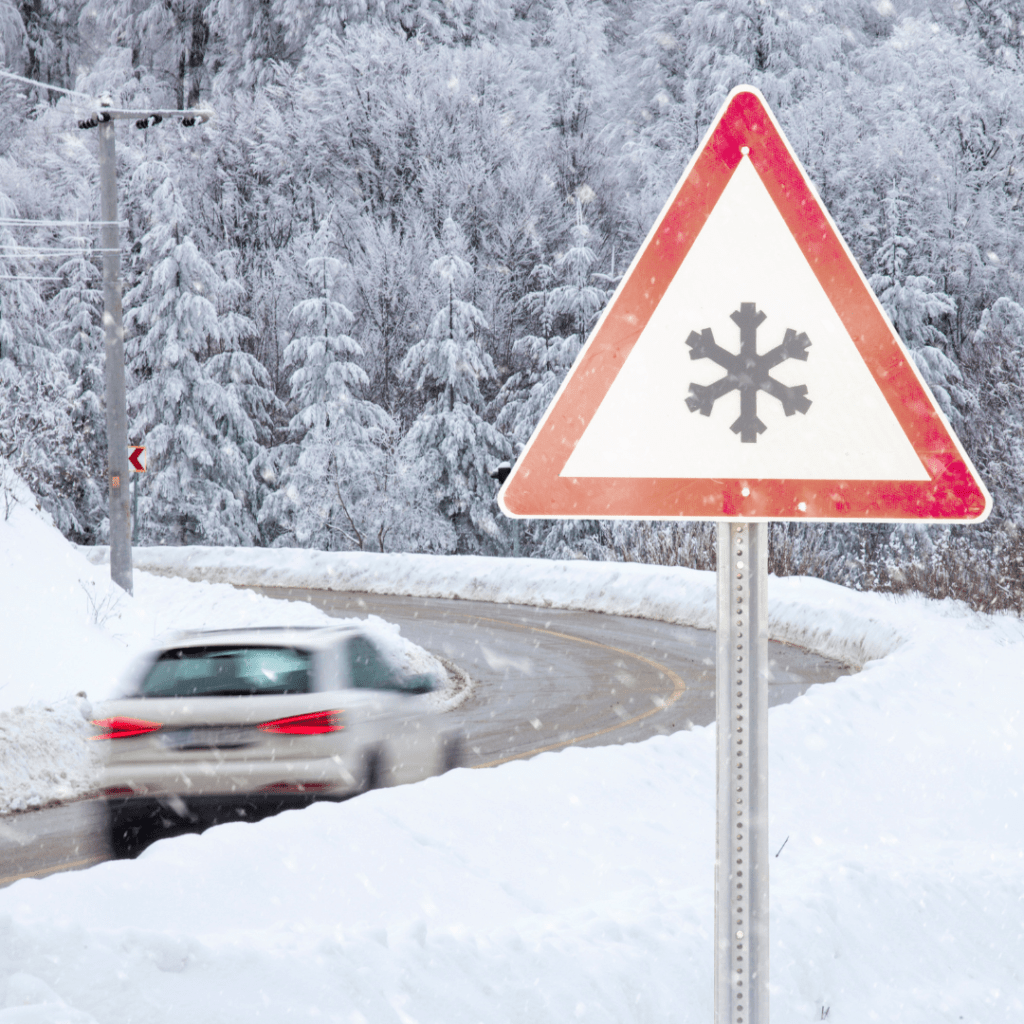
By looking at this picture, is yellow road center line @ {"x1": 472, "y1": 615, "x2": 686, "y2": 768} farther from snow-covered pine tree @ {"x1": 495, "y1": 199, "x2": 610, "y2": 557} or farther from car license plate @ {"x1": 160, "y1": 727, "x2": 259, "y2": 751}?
snow-covered pine tree @ {"x1": 495, "y1": 199, "x2": 610, "y2": 557}

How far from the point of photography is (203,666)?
8.23 metres

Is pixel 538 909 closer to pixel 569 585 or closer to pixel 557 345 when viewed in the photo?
pixel 569 585

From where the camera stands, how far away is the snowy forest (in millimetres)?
39062

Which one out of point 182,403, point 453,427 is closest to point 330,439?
point 453,427

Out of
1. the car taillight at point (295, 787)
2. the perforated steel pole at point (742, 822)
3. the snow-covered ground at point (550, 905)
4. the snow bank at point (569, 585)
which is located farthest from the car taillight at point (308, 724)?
the snow bank at point (569, 585)

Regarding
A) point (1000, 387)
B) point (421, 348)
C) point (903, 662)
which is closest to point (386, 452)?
point (421, 348)

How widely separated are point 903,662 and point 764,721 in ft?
36.5

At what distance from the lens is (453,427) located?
3875 cm

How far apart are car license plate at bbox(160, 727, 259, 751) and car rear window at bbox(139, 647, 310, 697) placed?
256mm

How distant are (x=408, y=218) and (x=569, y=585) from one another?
22484 mm

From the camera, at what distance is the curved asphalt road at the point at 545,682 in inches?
353

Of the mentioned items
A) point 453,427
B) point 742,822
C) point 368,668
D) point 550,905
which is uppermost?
point 742,822

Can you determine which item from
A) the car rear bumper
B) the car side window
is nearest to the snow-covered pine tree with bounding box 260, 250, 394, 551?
the car side window

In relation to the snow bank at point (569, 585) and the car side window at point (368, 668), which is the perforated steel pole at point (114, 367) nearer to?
the snow bank at point (569, 585)
